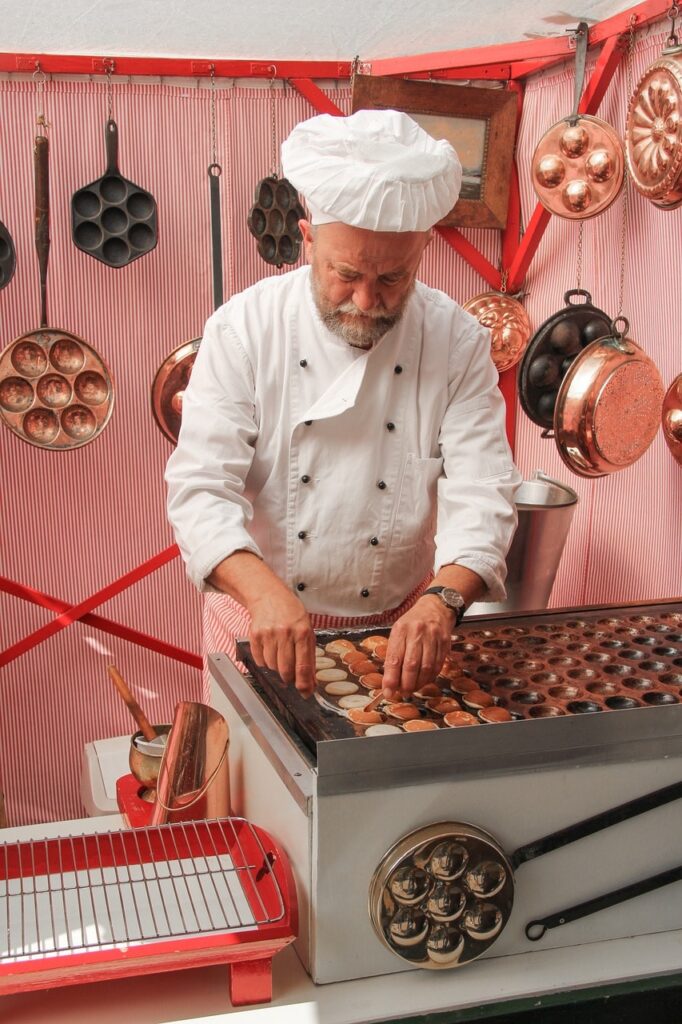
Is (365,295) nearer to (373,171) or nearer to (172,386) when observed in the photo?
(373,171)

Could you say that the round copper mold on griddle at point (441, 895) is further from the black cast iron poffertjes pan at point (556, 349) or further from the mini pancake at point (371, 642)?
the black cast iron poffertjes pan at point (556, 349)

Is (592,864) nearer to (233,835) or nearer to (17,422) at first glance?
(233,835)

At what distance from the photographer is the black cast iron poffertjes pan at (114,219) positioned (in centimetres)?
349

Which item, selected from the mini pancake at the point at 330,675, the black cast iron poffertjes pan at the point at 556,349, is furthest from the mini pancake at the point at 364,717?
the black cast iron poffertjes pan at the point at 556,349

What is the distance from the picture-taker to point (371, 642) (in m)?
1.78

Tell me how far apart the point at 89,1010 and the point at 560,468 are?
2821mm

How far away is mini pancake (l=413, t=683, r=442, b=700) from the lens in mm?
1551

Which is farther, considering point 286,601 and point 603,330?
point 603,330

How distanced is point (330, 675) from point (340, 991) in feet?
1.58

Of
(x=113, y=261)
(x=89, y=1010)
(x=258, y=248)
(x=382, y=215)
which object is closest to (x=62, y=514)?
(x=113, y=261)

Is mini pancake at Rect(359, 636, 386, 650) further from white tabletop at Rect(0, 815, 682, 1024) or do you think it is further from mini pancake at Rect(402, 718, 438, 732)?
white tabletop at Rect(0, 815, 682, 1024)

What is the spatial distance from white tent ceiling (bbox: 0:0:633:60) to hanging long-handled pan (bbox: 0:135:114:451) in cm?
83

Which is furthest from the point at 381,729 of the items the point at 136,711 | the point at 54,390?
the point at 54,390

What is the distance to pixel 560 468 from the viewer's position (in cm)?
372
